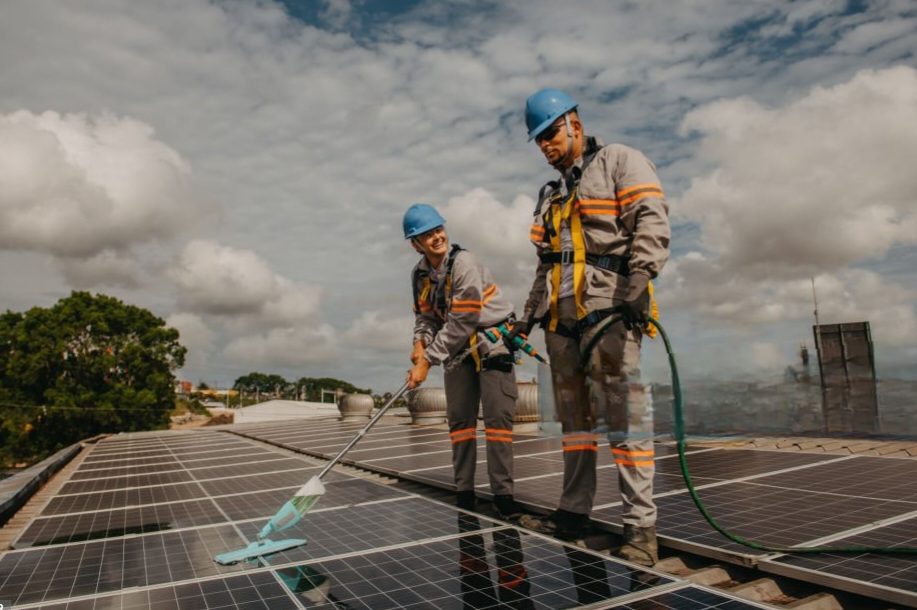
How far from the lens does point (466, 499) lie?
14.1ft

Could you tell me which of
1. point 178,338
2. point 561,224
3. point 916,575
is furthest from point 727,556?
point 178,338

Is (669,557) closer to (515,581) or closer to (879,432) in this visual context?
(515,581)

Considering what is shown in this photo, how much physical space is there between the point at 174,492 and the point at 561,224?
156 inches

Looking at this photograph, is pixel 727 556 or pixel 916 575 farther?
pixel 727 556

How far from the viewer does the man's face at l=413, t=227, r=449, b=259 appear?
179 inches

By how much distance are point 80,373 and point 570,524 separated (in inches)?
1464

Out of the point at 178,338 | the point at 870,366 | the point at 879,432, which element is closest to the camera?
the point at 870,366

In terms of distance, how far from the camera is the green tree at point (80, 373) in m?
32.6

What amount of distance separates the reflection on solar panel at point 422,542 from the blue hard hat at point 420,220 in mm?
1900

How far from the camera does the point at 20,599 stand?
8.48 ft

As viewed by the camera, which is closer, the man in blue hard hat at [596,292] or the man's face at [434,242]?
the man in blue hard hat at [596,292]

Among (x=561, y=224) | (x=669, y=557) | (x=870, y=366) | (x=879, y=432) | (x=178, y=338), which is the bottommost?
(x=669, y=557)

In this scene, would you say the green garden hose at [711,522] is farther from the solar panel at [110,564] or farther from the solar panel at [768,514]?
the solar panel at [110,564]

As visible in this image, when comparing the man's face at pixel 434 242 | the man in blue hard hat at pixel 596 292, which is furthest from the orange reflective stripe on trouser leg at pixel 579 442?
the man's face at pixel 434 242
